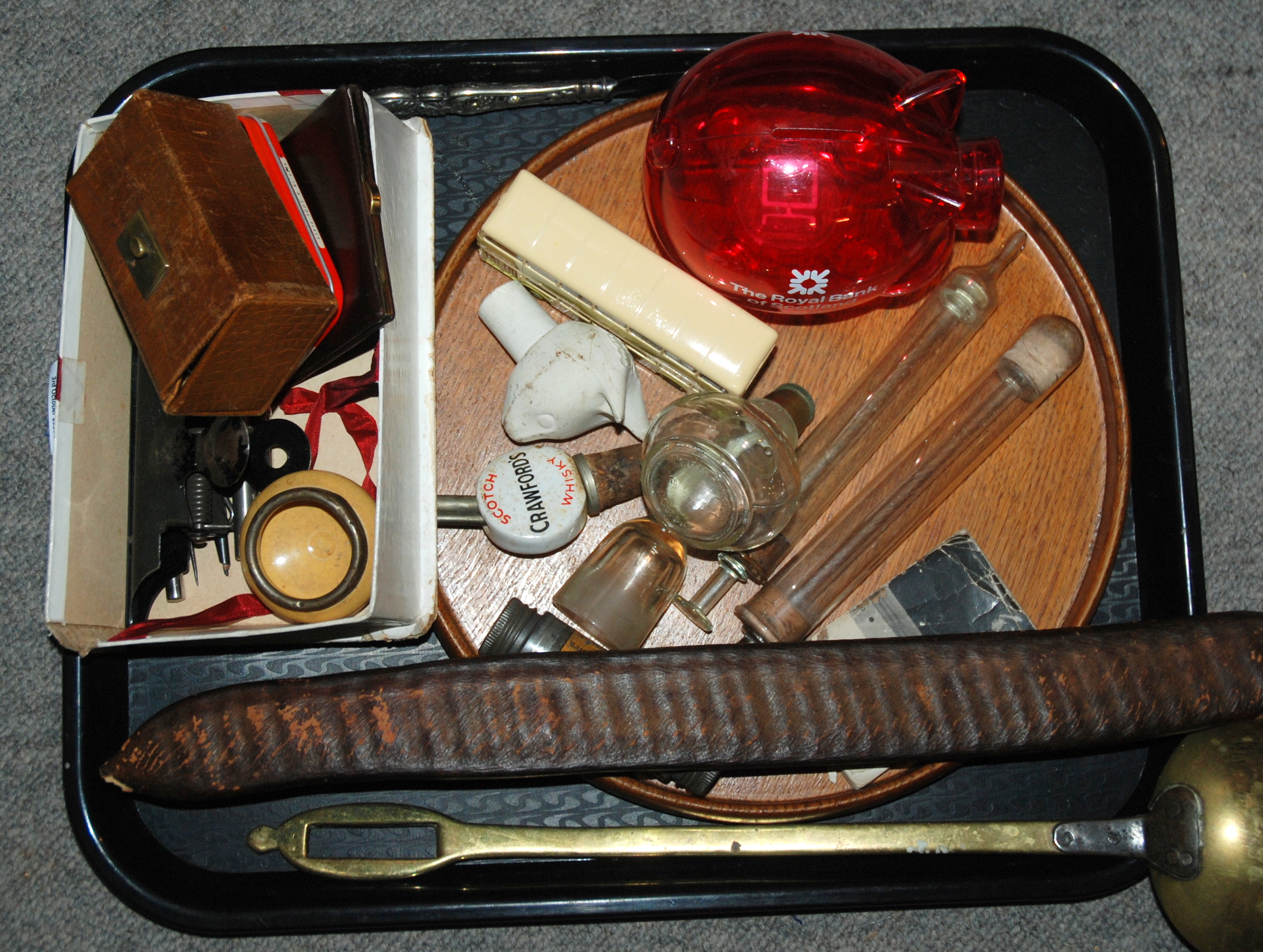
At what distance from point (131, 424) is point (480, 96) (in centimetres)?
35

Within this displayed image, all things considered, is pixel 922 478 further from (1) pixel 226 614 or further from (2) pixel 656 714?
(1) pixel 226 614

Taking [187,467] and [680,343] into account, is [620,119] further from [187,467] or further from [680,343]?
[187,467]

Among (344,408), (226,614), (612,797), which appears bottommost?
(612,797)

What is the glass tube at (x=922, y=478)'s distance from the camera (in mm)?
648

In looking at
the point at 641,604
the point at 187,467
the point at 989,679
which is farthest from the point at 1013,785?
the point at 187,467

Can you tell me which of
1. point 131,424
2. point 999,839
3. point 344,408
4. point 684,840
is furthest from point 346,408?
point 999,839

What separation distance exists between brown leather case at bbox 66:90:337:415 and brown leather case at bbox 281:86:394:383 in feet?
0.07

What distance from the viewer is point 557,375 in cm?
62

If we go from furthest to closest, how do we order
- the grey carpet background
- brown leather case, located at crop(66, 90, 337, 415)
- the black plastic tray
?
1. the grey carpet background
2. the black plastic tray
3. brown leather case, located at crop(66, 90, 337, 415)

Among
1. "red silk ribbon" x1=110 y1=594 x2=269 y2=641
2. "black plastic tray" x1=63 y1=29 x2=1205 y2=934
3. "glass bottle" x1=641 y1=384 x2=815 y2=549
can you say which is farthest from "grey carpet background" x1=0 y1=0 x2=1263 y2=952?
"glass bottle" x1=641 y1=384 x2=815 y2=549

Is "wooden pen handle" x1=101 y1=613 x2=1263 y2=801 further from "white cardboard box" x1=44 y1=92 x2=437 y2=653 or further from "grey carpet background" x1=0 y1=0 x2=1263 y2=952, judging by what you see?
"grey carpet background" x1=0 y1=0 x2=1263 y2=952

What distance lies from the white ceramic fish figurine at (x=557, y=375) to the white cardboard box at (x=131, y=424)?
0.05 metres

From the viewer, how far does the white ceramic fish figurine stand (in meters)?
0.62

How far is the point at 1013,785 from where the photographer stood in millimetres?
690
